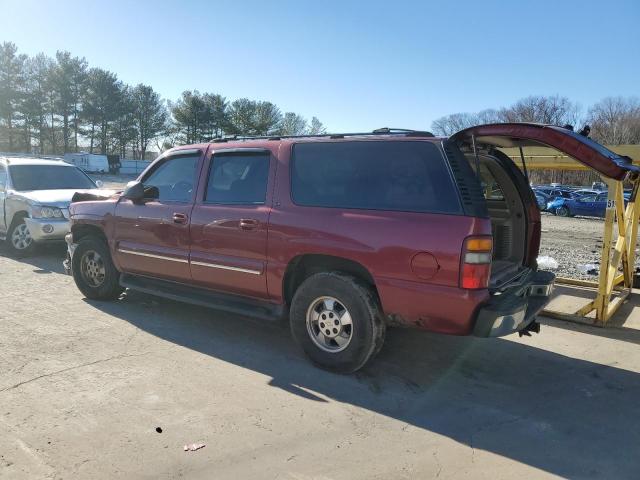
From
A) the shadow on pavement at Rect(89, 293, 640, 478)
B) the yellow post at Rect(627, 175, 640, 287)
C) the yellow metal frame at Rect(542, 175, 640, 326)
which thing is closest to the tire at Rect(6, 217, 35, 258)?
the shadow on pavement at Rect(89, 293, 640, 478)

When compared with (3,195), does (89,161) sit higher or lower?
higher

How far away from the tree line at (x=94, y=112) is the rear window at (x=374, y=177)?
179ft

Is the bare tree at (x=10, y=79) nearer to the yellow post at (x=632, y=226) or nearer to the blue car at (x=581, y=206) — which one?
the blue car at (x=581, y=206)

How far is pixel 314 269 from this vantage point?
14.5 ft

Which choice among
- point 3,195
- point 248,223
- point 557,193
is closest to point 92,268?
point 248,223

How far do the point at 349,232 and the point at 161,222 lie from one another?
89.0 inches

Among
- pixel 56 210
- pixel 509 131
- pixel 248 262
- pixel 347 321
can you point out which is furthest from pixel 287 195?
pixel 56 210

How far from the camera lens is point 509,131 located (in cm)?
399

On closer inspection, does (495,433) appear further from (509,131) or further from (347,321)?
(509,131)

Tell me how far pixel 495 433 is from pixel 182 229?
3.36 metres

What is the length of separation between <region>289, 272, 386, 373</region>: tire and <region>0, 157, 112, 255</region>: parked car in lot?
17.1ft

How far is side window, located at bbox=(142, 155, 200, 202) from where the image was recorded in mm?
5164

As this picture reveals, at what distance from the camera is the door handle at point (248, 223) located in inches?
177

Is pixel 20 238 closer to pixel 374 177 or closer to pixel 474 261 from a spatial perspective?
pixel 374 177
